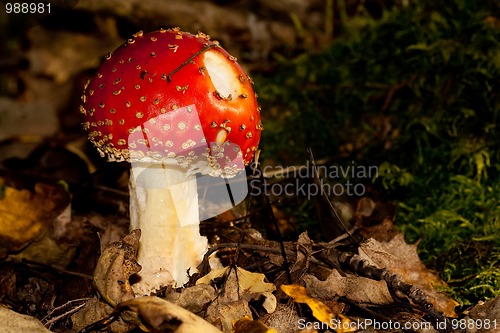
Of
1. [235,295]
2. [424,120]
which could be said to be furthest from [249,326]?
[424,120]

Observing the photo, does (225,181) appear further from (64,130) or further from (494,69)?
(64,130)

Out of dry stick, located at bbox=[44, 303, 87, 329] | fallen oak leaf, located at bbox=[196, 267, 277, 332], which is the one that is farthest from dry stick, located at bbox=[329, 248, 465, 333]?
dry stick, located at bbox=[44, 303, 87, 329]

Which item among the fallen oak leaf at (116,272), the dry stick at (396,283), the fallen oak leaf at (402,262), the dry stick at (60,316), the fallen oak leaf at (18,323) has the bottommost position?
the fallen oak leaf at (402,262)

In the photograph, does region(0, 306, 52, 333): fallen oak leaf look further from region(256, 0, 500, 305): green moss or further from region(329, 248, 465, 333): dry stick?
region(256, 0, 500, 305): green moss

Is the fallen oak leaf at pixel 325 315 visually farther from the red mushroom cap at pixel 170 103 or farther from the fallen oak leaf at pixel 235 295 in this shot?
the red mushroom cap at pixel 170 103

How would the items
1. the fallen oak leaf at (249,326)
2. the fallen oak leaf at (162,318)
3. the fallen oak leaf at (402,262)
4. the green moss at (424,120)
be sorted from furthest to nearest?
the green moss at (424,120) < the fallen oak leaf at (402,262) < the fallen oak leaf at (249,326) < the fallen oak leaf at (162,318)

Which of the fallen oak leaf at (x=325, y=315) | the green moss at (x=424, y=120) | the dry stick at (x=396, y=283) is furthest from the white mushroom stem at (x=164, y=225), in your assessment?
the green moss at (x=424, y=120)

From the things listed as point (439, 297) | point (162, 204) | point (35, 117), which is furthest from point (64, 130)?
point (439, 297)
